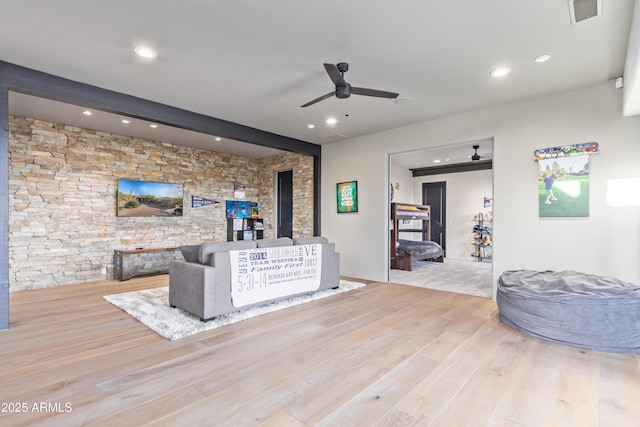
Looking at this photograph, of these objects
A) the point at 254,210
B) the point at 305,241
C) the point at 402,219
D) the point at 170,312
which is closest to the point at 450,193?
the point at 402,219

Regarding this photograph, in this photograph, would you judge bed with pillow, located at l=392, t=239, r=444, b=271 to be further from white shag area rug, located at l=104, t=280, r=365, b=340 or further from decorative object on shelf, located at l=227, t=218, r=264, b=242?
decorative object on shelf, located at l=227, t=218, r=264, b=242

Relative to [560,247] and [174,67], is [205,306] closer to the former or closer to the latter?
[174,67]

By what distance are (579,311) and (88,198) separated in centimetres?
711

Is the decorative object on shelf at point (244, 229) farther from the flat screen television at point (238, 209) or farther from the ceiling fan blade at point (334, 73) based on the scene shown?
the ceiling fan blade at point (334, 73)

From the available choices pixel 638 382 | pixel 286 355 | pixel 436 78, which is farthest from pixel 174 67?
pixel 638 382

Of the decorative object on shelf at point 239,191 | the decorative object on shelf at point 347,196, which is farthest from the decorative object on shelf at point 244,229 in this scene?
the decorative object on shelf at point 347,196

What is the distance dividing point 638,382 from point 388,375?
1708 millimetres

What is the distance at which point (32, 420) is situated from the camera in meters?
1.73

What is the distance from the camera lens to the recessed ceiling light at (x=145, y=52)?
291 cm

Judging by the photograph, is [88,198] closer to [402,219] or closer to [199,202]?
[199,202]

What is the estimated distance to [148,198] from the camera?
623 centimetres

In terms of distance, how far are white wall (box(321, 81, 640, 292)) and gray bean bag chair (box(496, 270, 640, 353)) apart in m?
0.64

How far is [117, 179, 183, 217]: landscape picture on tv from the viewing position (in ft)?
19.4

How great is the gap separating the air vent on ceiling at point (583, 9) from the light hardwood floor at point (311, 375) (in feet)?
8.82
